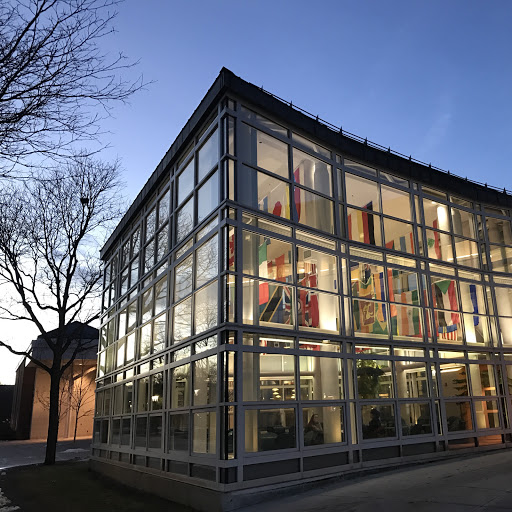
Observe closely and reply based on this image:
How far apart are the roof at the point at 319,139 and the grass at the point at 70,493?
8896mm

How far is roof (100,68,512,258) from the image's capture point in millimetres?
11227

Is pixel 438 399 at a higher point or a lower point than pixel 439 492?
higher

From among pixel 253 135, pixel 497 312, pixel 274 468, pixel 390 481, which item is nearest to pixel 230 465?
pixel 274 468

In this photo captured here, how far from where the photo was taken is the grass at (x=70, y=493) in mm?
11156

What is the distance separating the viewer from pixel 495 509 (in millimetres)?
6227

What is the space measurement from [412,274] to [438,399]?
3.34 m

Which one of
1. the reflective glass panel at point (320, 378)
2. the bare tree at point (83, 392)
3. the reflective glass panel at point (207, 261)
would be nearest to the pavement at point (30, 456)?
the bare tree at point (83, 392)

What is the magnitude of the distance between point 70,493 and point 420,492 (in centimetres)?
1020

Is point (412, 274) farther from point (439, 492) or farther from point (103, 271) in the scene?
point (103, 271)

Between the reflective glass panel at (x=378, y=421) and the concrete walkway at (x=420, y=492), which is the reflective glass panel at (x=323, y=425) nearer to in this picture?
the reflective glass panel at (x=378, y=421)

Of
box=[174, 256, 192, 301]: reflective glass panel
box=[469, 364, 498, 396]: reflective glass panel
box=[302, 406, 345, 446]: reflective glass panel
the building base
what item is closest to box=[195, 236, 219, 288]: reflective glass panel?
box=[174, 256, 192, 301]: reflective glass panel

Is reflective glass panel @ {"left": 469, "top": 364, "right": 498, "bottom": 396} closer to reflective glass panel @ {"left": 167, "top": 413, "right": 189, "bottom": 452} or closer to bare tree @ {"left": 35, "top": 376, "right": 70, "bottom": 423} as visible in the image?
reflective glass panel @ {"left": 167, "top": 413, "right": 189, "bottom": 452}

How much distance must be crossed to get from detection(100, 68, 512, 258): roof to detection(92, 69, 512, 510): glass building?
5 centimetres

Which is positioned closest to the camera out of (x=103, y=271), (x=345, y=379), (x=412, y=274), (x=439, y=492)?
(x=439, y=492)
